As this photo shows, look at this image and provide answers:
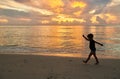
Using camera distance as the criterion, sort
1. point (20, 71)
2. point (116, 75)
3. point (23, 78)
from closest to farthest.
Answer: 1. point (23, 78)
2. point (116, 75)
3. point (20, 71)

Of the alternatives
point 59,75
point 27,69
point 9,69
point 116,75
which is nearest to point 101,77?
point 116,75

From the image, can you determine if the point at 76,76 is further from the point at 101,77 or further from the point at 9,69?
the point at 9,69

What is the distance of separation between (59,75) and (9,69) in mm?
2676

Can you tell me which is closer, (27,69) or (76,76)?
(76,76)

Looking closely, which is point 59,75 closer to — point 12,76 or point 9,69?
point 12,76

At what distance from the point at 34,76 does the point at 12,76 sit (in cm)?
87

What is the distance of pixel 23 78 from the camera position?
31.5 ft

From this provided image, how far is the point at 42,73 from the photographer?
10.5 m

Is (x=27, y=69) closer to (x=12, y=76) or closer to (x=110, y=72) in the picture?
(x=12, y=76)

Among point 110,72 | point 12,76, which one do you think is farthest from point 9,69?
point 110,72

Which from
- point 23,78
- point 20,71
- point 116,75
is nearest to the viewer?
point 23,78

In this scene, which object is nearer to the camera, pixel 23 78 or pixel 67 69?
pixel 23 78

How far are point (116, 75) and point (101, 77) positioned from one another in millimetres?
743

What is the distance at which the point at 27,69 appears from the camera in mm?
11523
